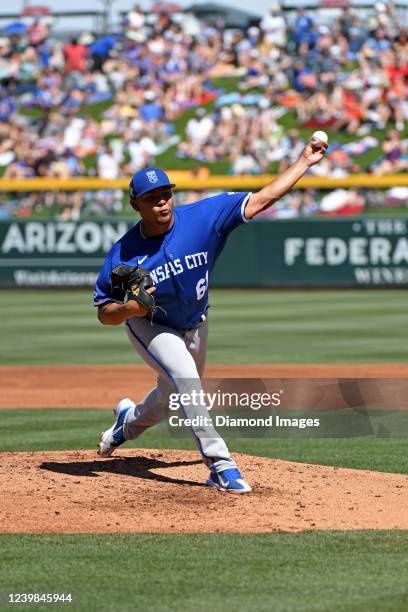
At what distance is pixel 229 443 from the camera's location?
8930 mm

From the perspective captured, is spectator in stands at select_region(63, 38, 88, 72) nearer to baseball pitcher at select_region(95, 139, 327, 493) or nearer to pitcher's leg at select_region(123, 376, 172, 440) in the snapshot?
pitcher's leg at select_region(123, 376, 172, 440)

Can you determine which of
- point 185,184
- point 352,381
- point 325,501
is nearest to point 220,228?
point 325,501

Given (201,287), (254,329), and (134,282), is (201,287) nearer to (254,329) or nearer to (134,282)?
(134,282)

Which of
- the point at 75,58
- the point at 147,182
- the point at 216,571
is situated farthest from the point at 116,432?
the point at 75,58

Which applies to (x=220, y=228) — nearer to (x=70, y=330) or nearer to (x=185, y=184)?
(x=70, y=330)

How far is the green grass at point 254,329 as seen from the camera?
47.4ft

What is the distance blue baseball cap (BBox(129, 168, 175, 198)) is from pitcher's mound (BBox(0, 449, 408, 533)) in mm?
1569

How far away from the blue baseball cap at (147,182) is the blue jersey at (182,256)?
0.89ft

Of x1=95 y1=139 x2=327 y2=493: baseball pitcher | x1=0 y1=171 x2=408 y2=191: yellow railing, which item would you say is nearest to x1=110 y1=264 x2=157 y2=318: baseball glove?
x1=95 y1=139 x2=327 y2=493: baseball pitcher

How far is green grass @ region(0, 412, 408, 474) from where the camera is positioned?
798 centimetres

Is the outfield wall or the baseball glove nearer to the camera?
the baseball glove

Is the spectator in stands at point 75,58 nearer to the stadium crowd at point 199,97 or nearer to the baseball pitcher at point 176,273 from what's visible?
the stadium crowd at point 199,97

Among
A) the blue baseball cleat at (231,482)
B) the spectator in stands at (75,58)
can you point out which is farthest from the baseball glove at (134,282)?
the spectator in stands at (75,58)

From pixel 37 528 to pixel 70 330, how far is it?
1160cm
